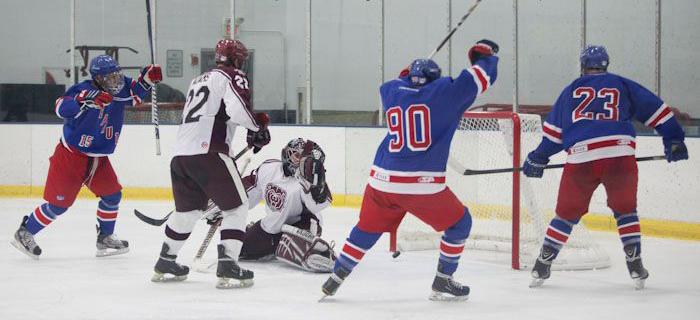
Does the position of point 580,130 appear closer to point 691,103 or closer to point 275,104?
point 691,103

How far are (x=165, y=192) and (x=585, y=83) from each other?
5303 millimetres

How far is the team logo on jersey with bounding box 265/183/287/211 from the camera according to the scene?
5.63m

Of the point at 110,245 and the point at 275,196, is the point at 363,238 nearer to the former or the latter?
the point at 275,196

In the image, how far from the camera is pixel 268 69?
32.2ft

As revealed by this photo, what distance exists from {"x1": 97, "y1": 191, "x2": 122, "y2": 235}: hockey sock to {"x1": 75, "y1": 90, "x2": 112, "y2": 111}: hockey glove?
57 cm

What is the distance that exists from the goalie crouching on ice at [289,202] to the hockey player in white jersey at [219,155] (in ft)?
1.87

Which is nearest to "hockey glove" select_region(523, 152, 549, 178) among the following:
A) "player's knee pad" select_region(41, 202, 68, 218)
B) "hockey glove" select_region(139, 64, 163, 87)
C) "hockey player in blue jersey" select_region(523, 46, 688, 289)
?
"hockey player in blue jersey" select_region(523, 46, 688, 289)

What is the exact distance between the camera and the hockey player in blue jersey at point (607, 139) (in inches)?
192

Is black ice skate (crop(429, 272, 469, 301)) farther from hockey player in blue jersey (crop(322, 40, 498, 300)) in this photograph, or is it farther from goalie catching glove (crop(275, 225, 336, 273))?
goalie catching glove (crop(275, 225, 336, 273))

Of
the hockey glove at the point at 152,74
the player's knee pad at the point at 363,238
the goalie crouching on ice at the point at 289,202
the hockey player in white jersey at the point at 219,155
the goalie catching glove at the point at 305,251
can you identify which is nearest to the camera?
the player's knee pad at the point at 363,238

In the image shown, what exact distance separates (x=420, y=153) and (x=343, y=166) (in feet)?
14.5

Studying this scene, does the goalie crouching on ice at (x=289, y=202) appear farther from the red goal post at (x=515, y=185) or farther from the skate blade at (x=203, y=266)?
the red goal post at (x=515, y=185)

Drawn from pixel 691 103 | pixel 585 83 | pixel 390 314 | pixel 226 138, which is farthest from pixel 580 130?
pixel 691 103

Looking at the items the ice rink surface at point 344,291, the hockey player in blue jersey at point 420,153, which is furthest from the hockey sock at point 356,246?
the ice rink surface at point 344,291
